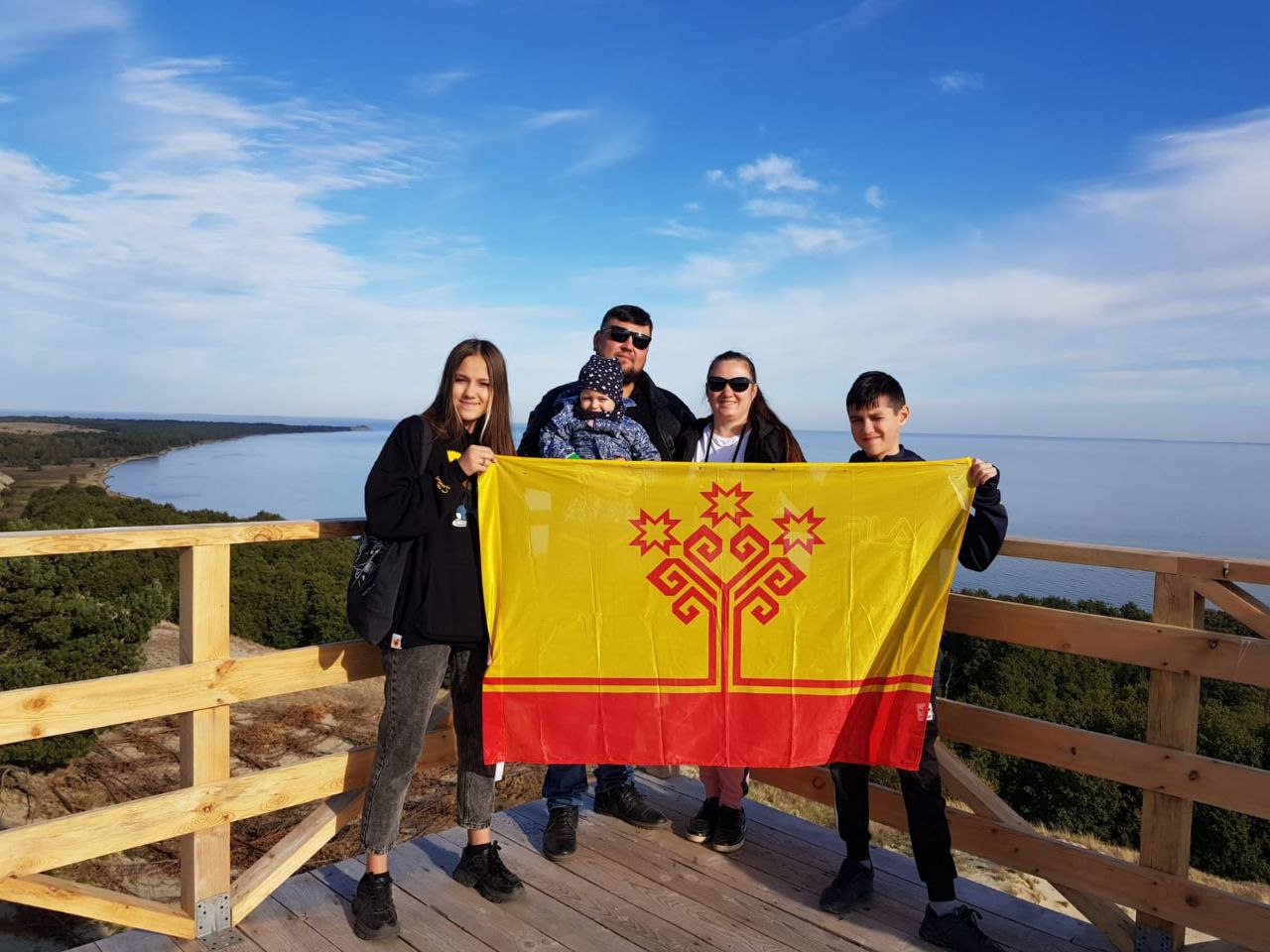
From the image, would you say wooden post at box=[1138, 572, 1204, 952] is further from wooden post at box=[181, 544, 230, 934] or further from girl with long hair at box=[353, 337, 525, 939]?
wooden post at box=[181, 544, 230, 934]

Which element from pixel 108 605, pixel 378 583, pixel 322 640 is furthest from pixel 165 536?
pixel 322 640

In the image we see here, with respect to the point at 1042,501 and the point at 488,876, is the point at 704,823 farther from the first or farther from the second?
the point at 1042,501

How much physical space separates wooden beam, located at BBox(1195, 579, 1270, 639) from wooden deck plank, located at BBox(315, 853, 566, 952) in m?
2.64

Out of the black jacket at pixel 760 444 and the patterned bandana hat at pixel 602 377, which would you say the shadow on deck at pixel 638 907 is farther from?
the patterned bandana hat at pixel 602 377

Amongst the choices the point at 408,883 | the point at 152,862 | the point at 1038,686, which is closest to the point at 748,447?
the point at 408,883

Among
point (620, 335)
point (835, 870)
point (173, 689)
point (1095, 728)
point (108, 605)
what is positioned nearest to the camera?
point (173, 689)

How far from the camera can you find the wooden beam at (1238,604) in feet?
9.78

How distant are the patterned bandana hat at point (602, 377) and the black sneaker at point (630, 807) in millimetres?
1978

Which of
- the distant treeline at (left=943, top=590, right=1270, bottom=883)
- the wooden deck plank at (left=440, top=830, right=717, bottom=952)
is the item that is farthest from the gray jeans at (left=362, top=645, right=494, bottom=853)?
the distant treeline at (left=943, top=590, right=1270, bottom=883)

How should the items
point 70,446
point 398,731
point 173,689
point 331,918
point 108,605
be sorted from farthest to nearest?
point 70,446 → point 108,605 → point 331,918 → point 398,731 → point 173,689

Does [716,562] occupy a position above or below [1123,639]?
above

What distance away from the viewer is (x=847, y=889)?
12.2 feet

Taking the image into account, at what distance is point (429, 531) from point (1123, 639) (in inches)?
101

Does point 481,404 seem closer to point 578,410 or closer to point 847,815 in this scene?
point 578,410
